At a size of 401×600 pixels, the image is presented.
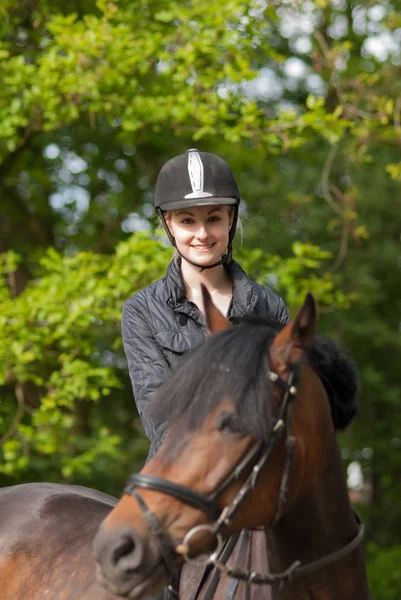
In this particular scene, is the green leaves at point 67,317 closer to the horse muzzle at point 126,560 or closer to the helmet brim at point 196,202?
the helmet brim at point 196,202

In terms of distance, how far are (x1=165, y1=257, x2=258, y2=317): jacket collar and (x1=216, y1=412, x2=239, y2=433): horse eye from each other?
893 mm

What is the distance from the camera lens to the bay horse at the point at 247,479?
7.34 feet

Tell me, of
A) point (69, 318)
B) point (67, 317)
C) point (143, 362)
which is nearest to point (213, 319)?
point (143, 362)

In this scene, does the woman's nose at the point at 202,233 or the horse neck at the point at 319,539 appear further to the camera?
the woman's nose at the point at 202,233

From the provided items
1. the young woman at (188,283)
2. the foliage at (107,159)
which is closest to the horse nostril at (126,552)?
the young woman at (188,283)

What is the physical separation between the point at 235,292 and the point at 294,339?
0.82m

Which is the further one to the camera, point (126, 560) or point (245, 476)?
point (245, 476)

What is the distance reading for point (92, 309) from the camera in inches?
268

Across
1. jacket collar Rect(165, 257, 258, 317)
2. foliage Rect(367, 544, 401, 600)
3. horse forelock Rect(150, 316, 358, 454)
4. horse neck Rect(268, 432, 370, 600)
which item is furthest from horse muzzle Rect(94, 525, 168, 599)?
foliage Rect(367, 544, 401, 600)

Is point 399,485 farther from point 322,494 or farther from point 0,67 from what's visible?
point 322,494

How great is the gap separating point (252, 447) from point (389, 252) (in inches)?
523

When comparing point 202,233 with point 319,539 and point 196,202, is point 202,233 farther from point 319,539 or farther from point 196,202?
point 319,539

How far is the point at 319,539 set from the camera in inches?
102

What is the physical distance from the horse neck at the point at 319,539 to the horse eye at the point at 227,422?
43 cm
